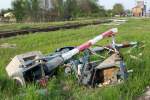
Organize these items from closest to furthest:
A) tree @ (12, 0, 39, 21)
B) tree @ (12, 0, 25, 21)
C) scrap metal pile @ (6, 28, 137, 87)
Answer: scrap metal pile @ (6, 28, 137, 87)
tree @ (12, 0, 39, 21)
tree @ (12, 0, 25, 21)

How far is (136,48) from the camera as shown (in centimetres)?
1014

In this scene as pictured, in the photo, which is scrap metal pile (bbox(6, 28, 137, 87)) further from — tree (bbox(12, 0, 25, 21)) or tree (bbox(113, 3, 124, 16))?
tree (bbox(113, 3, 124, 16))

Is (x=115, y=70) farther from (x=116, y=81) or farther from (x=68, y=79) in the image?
(x=68, y=79)

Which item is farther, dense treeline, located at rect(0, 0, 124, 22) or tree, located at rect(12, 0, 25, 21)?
tree, located at rect(12, 0, 25, 21)

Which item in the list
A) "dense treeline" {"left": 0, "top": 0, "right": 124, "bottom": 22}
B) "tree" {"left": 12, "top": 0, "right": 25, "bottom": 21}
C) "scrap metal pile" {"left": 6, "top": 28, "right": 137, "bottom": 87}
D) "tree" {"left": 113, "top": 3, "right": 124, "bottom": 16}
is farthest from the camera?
"tree" {"left": 113, "top": 3, "right": 124, "bottom": 16}

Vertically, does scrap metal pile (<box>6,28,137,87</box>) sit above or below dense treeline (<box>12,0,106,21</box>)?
above

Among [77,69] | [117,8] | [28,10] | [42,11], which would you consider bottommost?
[117,8]

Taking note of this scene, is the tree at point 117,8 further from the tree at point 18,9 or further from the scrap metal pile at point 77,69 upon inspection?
the scrap metal pile at point 77,69

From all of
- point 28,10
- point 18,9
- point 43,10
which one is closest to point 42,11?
point 43,10

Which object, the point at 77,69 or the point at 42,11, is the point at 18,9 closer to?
the point at 42,11

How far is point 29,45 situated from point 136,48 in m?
7.70

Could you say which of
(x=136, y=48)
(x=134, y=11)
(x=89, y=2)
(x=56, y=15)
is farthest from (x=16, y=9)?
(x=136, y=48)

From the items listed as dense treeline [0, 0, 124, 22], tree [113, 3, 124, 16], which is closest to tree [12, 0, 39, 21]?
dense treeline [0, 0, 124, 22]

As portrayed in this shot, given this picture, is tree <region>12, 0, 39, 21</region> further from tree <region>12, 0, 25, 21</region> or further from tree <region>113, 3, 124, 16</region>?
tree <region>113, 3, 124, 16</region>
